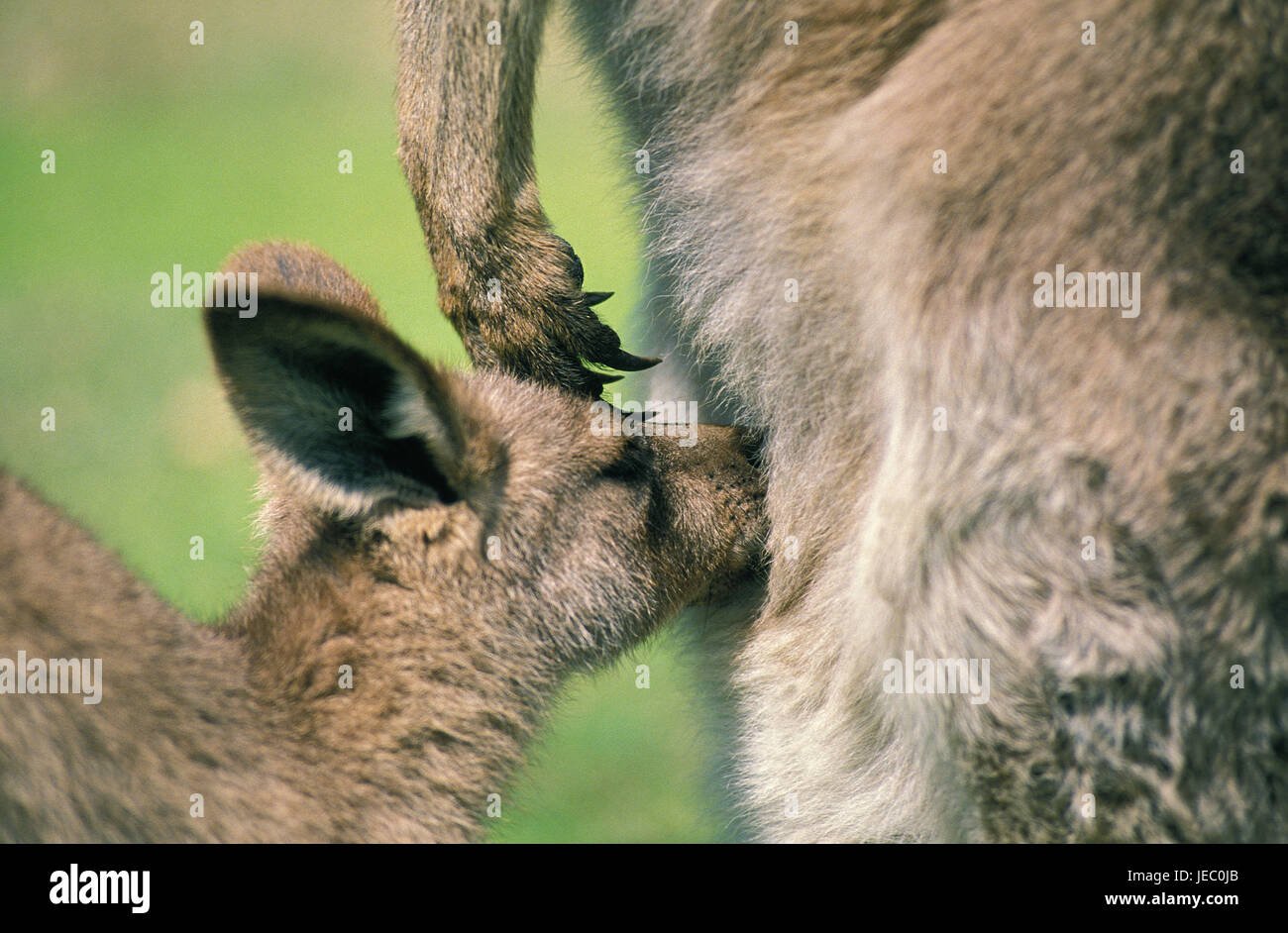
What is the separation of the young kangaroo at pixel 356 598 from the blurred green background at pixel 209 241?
278 millimetres

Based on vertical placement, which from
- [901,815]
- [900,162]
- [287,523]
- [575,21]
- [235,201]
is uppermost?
[235,201]

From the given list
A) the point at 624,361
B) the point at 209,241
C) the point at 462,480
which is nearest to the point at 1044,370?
the point at 624,361

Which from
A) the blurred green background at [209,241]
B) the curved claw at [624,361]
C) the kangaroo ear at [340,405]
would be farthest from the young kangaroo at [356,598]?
the blurred green background at [209,241]

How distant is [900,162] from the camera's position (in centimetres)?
268

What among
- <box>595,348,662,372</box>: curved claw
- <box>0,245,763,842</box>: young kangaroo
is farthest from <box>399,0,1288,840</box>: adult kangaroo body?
<box>0,245,763,842</box>: young kangaroo

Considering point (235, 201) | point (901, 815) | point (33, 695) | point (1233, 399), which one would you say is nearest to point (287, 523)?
point (33, 695)

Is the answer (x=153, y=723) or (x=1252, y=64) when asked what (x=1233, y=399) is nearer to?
(x=1252, y=64)

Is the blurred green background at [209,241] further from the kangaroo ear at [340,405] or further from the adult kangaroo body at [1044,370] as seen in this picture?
the adult kangaroo body at [1044,370]

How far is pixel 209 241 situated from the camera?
34.4 ft

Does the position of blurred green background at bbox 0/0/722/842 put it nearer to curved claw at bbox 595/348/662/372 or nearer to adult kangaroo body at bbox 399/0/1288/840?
curved claw at bbox 595/348/662/372

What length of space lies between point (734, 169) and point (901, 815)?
1.45 m

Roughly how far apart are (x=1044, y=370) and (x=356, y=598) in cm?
149

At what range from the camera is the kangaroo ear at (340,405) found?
8.63ft

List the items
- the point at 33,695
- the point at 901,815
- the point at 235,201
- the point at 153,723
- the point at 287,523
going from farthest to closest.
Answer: the point at 235,201 → the point at 287,523 → the point at 901,815 → the point at 153,723 → the point at 33,695
